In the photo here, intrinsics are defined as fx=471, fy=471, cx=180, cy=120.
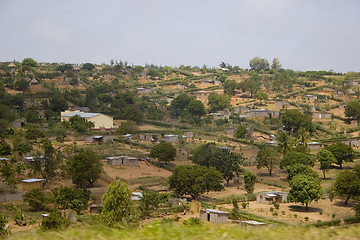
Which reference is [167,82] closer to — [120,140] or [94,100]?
[94,100]

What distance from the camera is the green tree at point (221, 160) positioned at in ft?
109

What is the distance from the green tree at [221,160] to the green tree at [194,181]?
4133mm

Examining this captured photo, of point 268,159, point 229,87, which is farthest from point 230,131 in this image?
point 229,87

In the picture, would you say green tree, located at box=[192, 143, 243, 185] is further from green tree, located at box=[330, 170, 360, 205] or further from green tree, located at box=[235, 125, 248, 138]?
green tree, located at box=[235, 125, 248, 138]

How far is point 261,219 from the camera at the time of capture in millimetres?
23797

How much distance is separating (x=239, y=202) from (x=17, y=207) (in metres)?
12.8

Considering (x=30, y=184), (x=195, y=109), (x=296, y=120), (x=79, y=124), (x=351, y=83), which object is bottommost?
(x=30, y=184)

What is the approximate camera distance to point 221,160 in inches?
1310

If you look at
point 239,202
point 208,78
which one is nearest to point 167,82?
point 208,78

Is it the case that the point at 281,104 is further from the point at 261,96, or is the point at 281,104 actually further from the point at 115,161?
Result: the point at 115,161

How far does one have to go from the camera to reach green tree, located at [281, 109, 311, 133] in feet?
166

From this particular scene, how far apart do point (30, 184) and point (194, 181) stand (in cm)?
1003

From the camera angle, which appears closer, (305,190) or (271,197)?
(305,190)

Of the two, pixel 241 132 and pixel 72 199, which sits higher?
pixel 241 132
